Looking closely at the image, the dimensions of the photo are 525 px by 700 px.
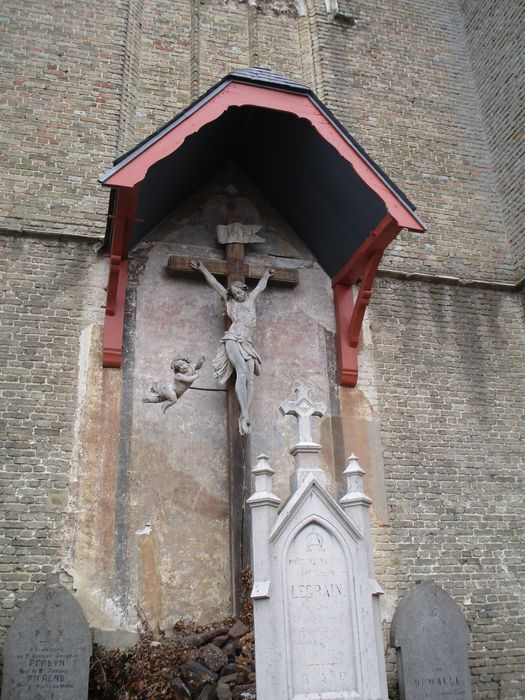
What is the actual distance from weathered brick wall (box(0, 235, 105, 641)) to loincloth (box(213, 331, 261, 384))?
1.52m

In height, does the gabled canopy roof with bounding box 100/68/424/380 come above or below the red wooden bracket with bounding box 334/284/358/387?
above

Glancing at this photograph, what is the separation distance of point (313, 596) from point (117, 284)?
3.99 metres

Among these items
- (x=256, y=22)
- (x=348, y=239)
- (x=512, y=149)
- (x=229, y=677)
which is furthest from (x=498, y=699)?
(x=256, y=22)

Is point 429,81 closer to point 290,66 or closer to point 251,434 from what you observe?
point 290,66

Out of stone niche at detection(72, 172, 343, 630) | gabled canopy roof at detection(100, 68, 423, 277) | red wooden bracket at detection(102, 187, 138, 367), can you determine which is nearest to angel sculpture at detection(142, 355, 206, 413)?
stone niche at detection(72, 172, 343, 630)

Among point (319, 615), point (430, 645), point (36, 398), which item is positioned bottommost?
point (430, 645)

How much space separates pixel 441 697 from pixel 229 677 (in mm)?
2086

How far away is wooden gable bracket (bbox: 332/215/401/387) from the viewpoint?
7.99 m

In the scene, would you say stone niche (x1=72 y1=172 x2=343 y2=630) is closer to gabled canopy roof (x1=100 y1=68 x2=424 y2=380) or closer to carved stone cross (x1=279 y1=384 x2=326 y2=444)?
gabled canopy roof (x1=100 y1=68 x2=424 y2=380)

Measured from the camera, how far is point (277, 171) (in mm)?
8906

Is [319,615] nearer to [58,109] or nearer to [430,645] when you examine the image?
[430,645]

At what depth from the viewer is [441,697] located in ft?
22.6

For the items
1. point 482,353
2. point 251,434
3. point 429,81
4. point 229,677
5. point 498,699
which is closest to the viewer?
point 229,677

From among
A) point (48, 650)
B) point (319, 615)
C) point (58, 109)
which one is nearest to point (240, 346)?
point (319, 615)
